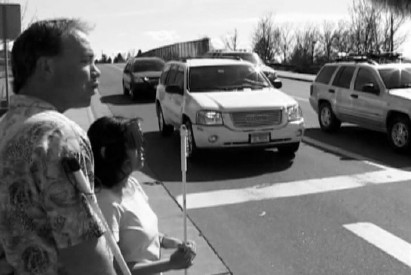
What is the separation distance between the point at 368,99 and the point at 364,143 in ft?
2.96

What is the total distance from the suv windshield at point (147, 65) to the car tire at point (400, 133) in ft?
43.3

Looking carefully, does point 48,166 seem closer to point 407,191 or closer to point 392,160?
point 407,191

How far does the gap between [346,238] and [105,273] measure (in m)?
4.58

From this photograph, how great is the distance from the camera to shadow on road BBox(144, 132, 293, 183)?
876 cm

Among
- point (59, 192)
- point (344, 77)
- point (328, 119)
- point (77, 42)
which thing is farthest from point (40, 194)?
point (328, 119)

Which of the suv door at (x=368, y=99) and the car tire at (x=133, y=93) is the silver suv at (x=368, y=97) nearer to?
the suv door at (x=368, y=99)

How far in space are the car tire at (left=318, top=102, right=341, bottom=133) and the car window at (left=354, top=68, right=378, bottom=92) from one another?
110 centimetres

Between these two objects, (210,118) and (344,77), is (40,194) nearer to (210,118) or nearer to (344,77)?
(210,118)

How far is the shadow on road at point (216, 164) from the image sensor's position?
8758 mm

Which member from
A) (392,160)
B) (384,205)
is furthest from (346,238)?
(392,160)

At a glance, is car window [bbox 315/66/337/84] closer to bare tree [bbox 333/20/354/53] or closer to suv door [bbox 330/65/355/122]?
suv door [bbox 330/65/355/122]

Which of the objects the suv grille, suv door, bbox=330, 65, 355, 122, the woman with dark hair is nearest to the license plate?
the suv grille

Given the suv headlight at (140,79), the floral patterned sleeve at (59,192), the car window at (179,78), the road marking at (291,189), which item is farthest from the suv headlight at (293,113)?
the suv headlight at (140,79)

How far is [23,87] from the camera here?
1.72 metres
